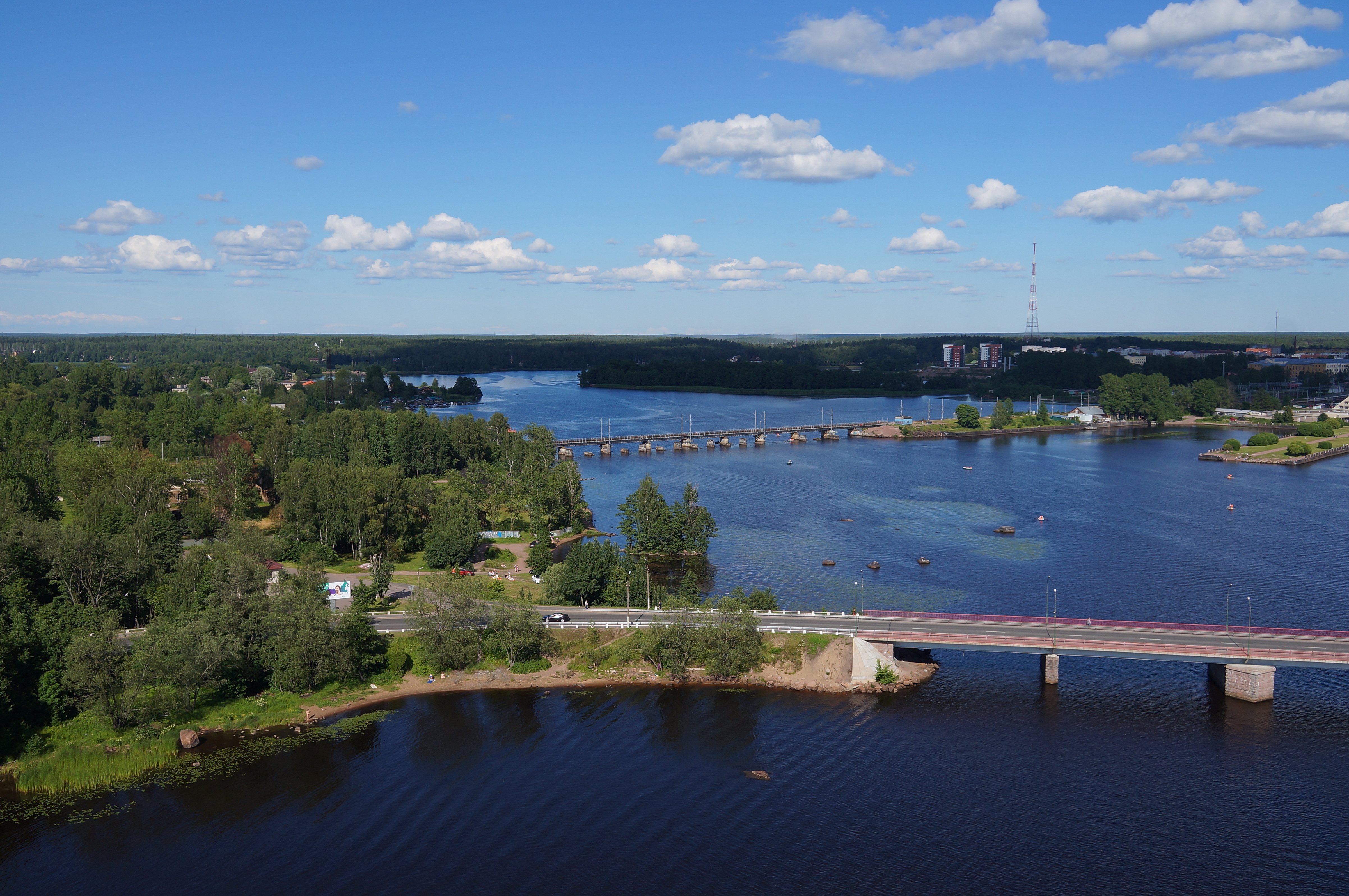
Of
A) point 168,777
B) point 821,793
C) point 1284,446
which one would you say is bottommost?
point 168,777

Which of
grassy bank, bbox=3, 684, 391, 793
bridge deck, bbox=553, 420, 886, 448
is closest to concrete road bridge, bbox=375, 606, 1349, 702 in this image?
grassy bank, bbox=3, 684, 391, 793

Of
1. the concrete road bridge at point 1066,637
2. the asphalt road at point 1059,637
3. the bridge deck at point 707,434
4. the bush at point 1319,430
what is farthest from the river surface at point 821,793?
the bush at point 1319,430

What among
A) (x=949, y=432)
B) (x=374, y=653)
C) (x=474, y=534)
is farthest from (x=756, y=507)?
(x=949, y=432)

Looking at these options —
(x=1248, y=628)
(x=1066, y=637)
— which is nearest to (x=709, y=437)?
(x=1066, y=637)

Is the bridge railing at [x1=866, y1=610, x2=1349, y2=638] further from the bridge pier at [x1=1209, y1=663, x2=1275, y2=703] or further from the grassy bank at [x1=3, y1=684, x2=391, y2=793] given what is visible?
the grassy bank at [x1=3, y1=684, x2=391, y2=793]

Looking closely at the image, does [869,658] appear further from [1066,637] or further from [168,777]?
[168,777]

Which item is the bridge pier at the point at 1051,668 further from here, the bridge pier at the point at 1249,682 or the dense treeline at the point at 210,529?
the dense treeline at the point at 210,529

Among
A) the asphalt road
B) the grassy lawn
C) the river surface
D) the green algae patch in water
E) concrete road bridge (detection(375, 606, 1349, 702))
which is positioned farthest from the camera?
the grassy lawn
